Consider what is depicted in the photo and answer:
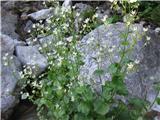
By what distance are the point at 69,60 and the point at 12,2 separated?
2.71 m

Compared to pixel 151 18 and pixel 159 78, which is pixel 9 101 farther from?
pixel 151 18

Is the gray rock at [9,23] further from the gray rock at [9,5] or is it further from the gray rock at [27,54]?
the gray rock at [27,54]

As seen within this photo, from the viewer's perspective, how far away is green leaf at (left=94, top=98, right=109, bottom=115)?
3006mm

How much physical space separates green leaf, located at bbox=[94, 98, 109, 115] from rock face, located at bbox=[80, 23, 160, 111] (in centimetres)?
31

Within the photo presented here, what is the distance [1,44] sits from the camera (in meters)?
4.47

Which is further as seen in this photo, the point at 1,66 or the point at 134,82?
the point at 1,66

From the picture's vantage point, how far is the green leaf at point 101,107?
301cm

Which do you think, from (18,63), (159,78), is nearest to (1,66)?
(18,63)

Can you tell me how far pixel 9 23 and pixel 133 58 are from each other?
6.48 feet

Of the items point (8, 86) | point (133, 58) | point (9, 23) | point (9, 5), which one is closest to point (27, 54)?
point (8, 86)

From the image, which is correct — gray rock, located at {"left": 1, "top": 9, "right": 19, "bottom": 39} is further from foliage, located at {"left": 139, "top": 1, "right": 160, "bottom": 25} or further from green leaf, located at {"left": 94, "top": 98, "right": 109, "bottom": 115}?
green leaf, located at {"left": 94, "top": 98, "right": 109, "bottom": 115}

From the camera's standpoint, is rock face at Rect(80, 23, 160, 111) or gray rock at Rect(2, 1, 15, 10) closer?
rock face at Rect(80, 23, 160, 111)

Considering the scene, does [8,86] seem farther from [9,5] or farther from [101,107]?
[9,5]

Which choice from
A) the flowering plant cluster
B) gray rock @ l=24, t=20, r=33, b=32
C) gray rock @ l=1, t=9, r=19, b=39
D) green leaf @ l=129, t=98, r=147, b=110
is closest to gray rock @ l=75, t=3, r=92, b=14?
gray rock @ l=24, t=20, r=33, b=32
